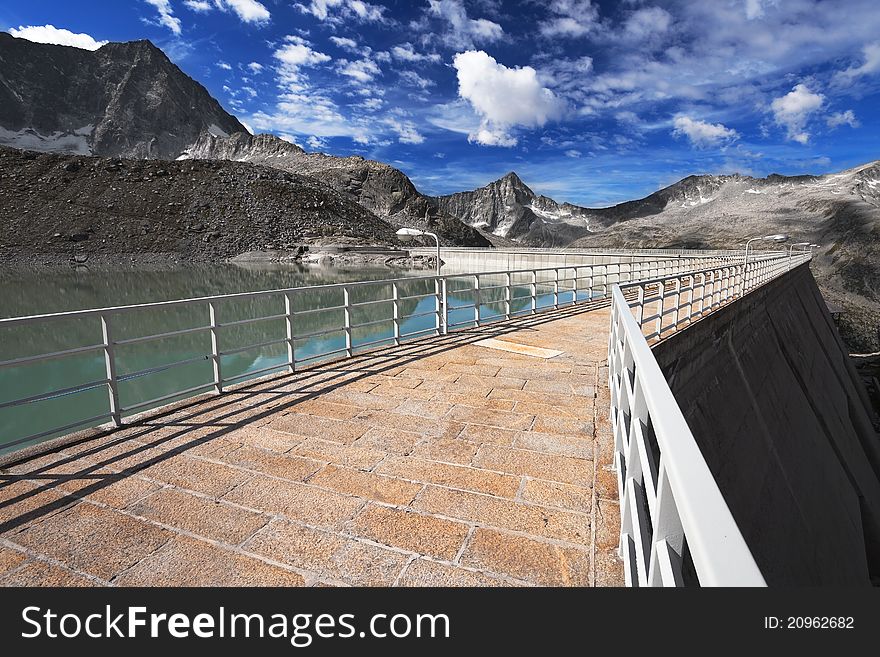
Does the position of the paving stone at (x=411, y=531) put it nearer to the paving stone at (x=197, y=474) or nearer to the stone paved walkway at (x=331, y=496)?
the stone paved walkway at (x=331, y=496)

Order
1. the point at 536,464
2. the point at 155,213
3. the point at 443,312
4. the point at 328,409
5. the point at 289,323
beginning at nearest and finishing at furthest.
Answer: the point at 536,464, the point at 328,409, the point at 289,323, the point at 443,312, the point at 155,213

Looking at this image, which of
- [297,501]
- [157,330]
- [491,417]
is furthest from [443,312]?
[157,330]

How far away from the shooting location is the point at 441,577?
2777 mm

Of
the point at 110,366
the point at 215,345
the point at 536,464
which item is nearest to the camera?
the point at 536,464

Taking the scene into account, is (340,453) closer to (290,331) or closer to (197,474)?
(197,474)

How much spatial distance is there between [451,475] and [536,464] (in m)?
0.75

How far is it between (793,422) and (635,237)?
18184cm

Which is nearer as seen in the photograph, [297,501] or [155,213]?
[297,501]

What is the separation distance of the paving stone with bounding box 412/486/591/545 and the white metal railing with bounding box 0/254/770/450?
2877 mm

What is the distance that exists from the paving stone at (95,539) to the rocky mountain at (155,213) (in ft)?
265

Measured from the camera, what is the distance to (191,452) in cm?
451

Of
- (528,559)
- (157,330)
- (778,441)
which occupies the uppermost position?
(528,559)

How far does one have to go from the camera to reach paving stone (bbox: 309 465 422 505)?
3.68 m

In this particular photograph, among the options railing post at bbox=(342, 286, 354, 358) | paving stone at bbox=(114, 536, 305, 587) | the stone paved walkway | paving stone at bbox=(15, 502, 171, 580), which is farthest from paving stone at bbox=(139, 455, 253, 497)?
railing post at bbox=(342, 286, 354, 358)
